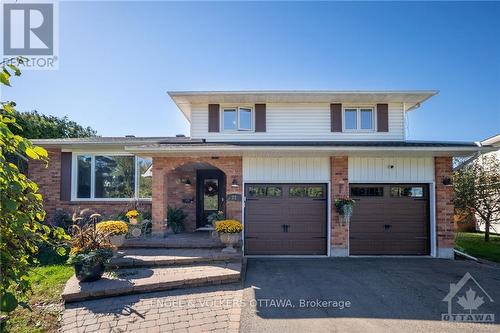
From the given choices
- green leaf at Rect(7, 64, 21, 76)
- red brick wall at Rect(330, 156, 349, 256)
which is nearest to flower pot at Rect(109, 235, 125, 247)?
green leaf at Rect(7, 64, 21, 76)

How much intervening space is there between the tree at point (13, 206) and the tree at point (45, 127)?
1134 cm

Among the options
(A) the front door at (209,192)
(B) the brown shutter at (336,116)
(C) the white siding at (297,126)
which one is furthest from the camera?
(A) the front door at (209,192)

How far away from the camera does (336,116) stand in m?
9.74

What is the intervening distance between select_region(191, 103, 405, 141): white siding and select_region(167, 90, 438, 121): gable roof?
0.87 ft

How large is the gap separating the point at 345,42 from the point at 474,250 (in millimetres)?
8866

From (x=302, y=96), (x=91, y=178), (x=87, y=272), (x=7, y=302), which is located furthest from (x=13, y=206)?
(x=91, y=178)

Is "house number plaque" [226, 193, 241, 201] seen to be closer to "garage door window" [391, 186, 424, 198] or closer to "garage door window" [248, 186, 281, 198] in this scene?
"garage door window" [248, 186, 281, 198]

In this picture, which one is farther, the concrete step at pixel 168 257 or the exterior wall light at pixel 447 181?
the exterior wall light at pixel 447 181

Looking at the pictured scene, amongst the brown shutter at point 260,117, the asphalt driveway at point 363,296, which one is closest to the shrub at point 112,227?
the asphalt driveway at point 363,296

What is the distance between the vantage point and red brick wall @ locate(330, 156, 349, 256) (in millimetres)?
8203

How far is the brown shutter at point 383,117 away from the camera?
9.69 m

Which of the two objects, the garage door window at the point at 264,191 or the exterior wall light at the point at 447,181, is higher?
the exterior wall light at the point at 447,181

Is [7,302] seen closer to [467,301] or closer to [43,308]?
[43,308]

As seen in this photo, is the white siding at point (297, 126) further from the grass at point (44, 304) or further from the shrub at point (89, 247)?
the grass at point (44, 304)
